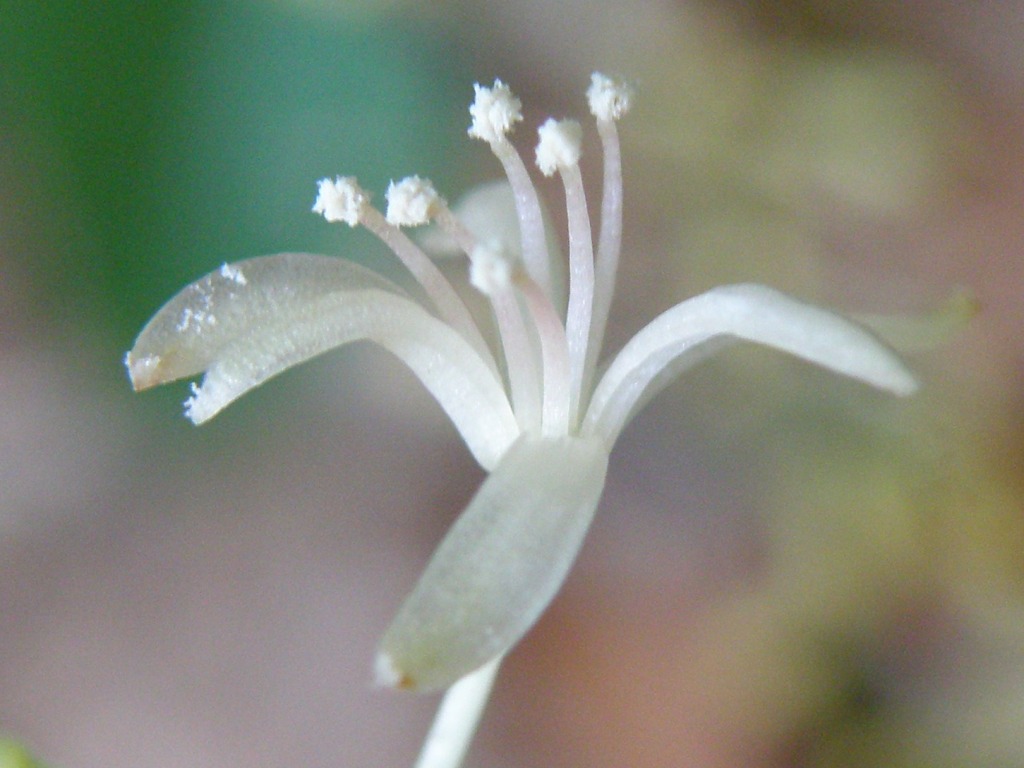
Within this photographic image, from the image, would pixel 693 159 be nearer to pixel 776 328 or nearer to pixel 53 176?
pixel 53 176

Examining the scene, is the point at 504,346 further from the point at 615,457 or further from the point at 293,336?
the point at 615,457

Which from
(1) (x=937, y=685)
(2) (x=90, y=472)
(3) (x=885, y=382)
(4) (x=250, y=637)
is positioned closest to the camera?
(3) (x=885, y=382)

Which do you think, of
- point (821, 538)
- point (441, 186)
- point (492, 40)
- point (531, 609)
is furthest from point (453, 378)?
point (492, 40)

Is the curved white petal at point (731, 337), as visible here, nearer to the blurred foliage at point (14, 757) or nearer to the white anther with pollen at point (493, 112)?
the white anther with pollen at point (493, 112)

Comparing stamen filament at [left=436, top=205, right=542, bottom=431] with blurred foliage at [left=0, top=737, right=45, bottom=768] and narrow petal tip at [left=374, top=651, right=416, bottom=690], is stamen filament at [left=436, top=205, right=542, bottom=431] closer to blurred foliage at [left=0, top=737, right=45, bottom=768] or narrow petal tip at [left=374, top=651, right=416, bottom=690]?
narrow petal tip at [left=374, top=651, right=416, bottom=690]

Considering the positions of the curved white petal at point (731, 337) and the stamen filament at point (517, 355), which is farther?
the stamen filament at point (517, 355)

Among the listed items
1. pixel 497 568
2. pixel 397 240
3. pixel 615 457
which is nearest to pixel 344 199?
pixel 397 240

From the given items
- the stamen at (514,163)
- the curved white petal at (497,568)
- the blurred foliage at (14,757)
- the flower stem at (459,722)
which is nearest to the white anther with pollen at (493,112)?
the stamen at (514,163)
